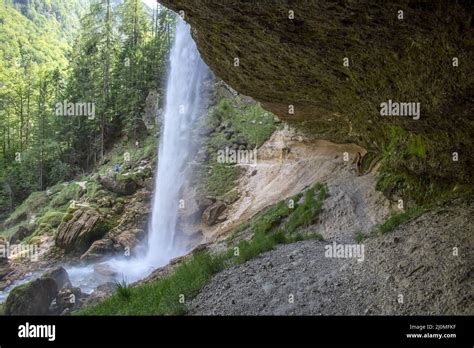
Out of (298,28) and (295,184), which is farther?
(295,184)

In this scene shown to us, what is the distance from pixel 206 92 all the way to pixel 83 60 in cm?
2431

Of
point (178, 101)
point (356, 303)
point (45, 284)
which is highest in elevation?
point (178, 101)

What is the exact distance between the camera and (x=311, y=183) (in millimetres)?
16234

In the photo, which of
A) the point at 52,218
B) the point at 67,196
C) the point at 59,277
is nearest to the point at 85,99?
the point at 67,196

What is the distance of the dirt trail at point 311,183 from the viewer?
1166 cm

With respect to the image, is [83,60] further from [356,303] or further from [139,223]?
[356,303]

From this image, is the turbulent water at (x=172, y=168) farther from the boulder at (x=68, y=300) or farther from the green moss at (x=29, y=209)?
the green moss at (x=29, y=209)

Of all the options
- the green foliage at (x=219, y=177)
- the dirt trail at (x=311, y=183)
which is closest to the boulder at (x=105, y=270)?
the dirt trail at (x=311, y=183)

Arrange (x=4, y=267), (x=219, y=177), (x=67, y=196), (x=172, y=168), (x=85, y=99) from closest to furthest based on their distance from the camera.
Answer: (x=219, y=177)
(x=4, y=267)
(x=172, y=168)
(x=67, y=196)
(x=85, y=99)

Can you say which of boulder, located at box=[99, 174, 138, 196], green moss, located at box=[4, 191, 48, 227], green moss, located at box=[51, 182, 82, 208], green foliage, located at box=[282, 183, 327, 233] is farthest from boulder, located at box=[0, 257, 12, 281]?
green foliage, located at box=[282, 183, 327, 233]

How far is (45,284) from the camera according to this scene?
15938 mm

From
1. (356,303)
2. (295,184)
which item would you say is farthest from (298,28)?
(295,184)

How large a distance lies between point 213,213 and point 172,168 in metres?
7.00

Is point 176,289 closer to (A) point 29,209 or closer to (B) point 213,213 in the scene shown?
(B) point 213,213
